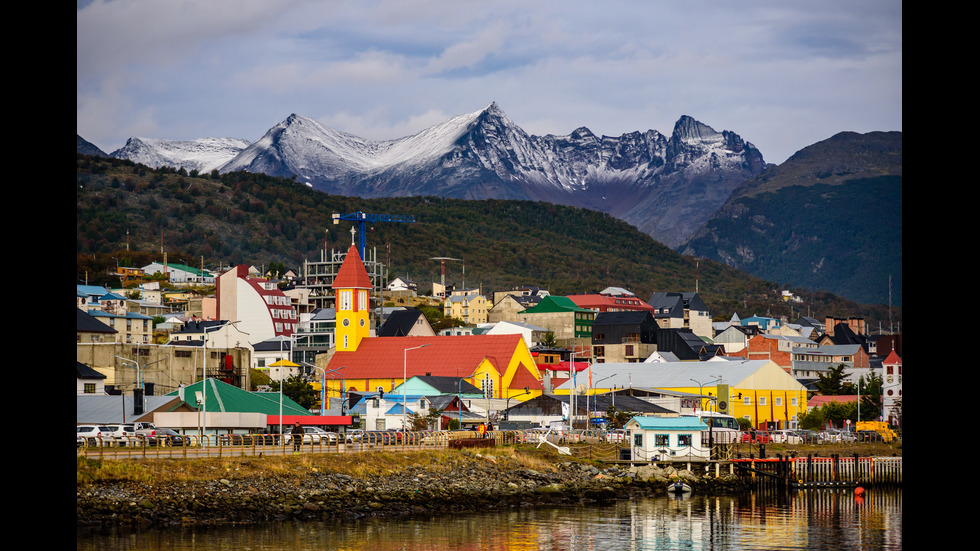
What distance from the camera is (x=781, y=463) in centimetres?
7200

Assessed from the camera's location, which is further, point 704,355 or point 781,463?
point 704,355

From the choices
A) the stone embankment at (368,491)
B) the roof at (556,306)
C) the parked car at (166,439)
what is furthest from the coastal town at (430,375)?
the stone embankment at (368,491)

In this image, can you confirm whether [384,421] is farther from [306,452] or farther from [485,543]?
[485,543]

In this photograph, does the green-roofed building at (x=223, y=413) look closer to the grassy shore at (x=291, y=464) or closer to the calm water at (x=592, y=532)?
the grassy shore at (x=291, y=464)

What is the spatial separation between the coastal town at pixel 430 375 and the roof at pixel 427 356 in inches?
6.0

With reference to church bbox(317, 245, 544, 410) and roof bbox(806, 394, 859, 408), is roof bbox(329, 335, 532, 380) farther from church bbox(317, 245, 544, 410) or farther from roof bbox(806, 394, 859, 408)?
roof bbox(806, 394, 859, 408)

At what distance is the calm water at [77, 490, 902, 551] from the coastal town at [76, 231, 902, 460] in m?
13.5

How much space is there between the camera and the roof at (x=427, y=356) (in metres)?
107

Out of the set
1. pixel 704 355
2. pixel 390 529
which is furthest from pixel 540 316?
pixel 390 529

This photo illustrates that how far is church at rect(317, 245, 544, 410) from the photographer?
106 metres

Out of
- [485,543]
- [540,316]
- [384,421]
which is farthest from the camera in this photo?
[540,316]

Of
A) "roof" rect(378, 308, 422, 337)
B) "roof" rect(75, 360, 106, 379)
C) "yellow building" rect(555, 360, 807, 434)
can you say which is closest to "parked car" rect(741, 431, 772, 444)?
"yellow building" rect(555, 360, 807, 434)
